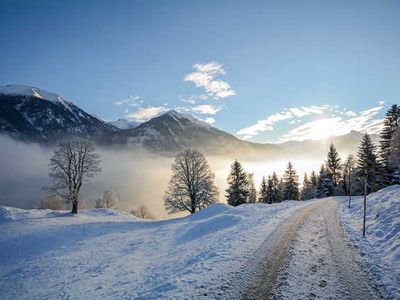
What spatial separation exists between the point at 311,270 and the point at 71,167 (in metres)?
39.0

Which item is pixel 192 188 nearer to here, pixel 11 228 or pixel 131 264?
pixel 11 228

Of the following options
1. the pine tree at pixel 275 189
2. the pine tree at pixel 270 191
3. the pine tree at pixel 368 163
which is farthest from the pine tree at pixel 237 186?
the pine tree at pixel 368 163

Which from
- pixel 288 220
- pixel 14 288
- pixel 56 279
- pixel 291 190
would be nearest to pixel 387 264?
pixel 288 220

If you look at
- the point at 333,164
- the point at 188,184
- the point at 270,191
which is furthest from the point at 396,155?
the point at 188,184

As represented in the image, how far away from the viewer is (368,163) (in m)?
61.9

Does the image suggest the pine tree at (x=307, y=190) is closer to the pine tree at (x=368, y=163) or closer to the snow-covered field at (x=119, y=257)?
the pine tree at (x=368, y=163)

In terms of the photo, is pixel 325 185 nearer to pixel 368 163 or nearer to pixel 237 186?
pixel 368 163

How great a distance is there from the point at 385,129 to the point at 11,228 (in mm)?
67314

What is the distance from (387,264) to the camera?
12.7 meters

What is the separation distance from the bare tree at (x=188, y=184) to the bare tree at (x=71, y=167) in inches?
573

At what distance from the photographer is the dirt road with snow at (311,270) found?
10047 mm

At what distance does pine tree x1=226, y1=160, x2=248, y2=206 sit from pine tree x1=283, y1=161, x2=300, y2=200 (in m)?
20.0

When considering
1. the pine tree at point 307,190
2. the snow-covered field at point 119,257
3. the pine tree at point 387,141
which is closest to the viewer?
the snow-covered field at point 119,257

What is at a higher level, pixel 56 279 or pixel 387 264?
pixel 387 264
